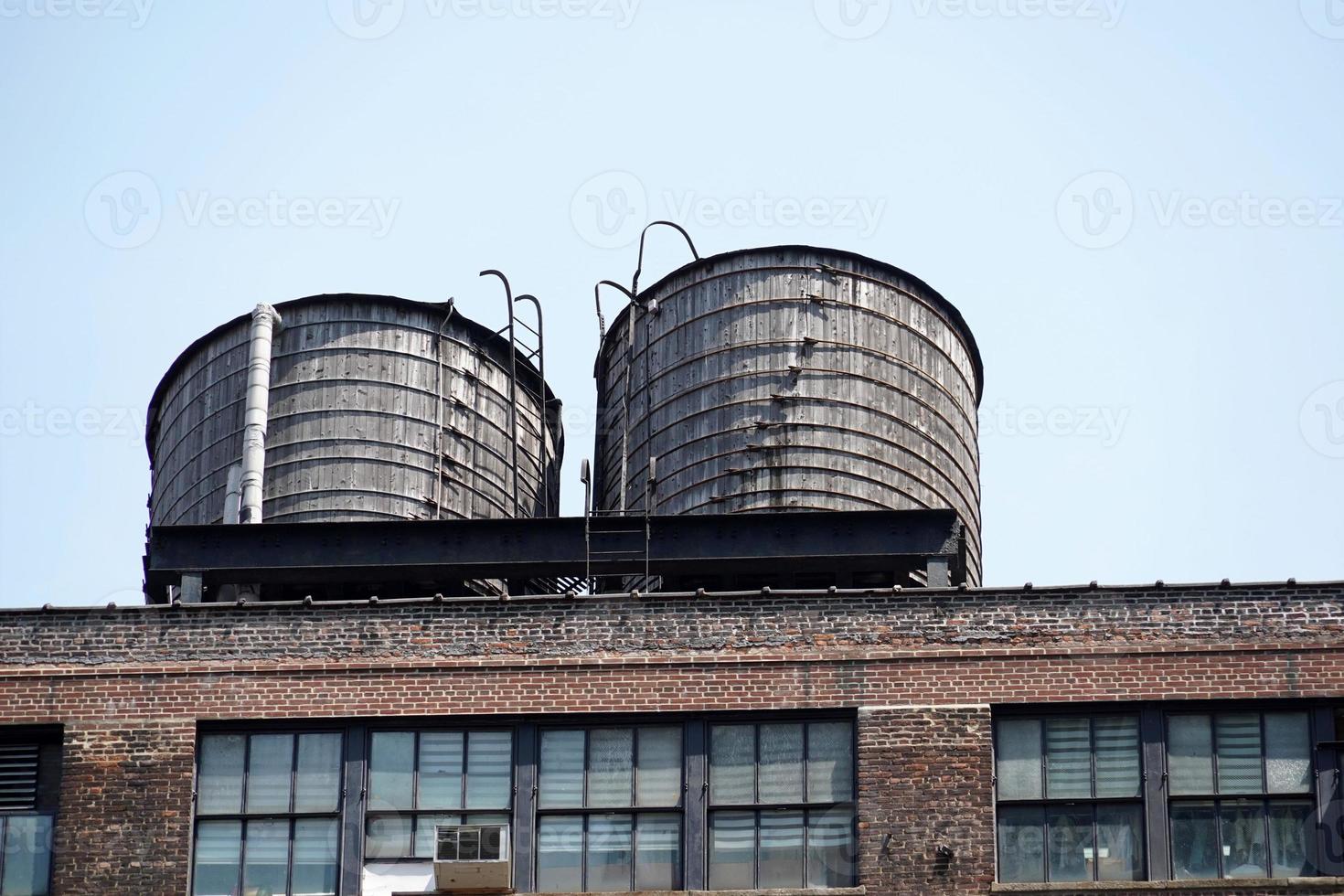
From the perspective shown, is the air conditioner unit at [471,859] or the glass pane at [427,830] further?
the glass pane at [427,830]

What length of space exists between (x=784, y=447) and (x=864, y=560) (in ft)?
9.85

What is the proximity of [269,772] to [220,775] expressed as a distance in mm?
527

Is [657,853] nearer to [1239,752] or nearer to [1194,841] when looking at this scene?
[1194,841]

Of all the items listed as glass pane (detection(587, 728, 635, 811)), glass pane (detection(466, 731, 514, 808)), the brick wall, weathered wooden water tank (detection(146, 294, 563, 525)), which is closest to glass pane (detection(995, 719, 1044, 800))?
the brick wall

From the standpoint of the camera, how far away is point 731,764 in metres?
23.3

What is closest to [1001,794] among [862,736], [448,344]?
[862,736]

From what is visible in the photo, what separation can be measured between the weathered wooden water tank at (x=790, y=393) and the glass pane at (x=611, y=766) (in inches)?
217

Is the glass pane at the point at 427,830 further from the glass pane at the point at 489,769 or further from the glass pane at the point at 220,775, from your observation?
the glass pane at the point at 220,775

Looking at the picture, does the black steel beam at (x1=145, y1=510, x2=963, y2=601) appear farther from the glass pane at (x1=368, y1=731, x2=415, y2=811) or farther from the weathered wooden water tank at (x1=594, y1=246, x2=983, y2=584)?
the glass pane at (x1=368, y1=731, x2=415, y2=811)

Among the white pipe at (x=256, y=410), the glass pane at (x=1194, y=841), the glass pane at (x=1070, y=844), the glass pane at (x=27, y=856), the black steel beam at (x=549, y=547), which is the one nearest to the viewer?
the glass pane at (x=1194, y=841)

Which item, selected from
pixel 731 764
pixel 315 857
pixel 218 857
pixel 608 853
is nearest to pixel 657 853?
pixel 608 853

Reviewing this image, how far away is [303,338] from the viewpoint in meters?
30.4

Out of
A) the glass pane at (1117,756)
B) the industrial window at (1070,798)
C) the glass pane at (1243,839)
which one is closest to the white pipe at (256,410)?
the industrial window at (1070,798)

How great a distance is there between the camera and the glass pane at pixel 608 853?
22859mm
